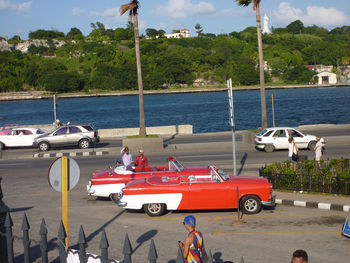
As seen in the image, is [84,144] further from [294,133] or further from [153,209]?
[153,209]

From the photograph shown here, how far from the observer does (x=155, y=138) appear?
95.2 ft

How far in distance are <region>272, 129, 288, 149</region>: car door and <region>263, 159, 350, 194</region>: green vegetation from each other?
32.8 ft

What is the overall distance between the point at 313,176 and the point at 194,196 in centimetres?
438

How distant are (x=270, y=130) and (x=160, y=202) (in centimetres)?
1465

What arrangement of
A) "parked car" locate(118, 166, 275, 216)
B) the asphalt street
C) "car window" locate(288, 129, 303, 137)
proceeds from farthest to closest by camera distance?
"car window" locate(288, 129, 303, 137)
"parked car" locate(118, 166, 275, 216)
the asphalt street

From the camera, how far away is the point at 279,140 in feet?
87.9

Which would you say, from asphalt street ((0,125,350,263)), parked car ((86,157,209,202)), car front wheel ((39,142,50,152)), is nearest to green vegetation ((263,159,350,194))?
asphalt street ((0,125,350,263))

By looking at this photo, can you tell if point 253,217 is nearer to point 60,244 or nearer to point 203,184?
point 203,184

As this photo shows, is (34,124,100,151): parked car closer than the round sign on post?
No

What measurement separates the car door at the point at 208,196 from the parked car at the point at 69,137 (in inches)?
726

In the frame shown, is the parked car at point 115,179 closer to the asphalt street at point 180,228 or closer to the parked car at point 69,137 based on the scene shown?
the asphalt street at point 180,228

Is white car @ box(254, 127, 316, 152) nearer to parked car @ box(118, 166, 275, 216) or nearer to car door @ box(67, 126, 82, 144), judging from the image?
car door @ box(67, 126, 82, 144)

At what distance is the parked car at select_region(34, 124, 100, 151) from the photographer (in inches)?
1210

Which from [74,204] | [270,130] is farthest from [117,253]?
[270,130]
